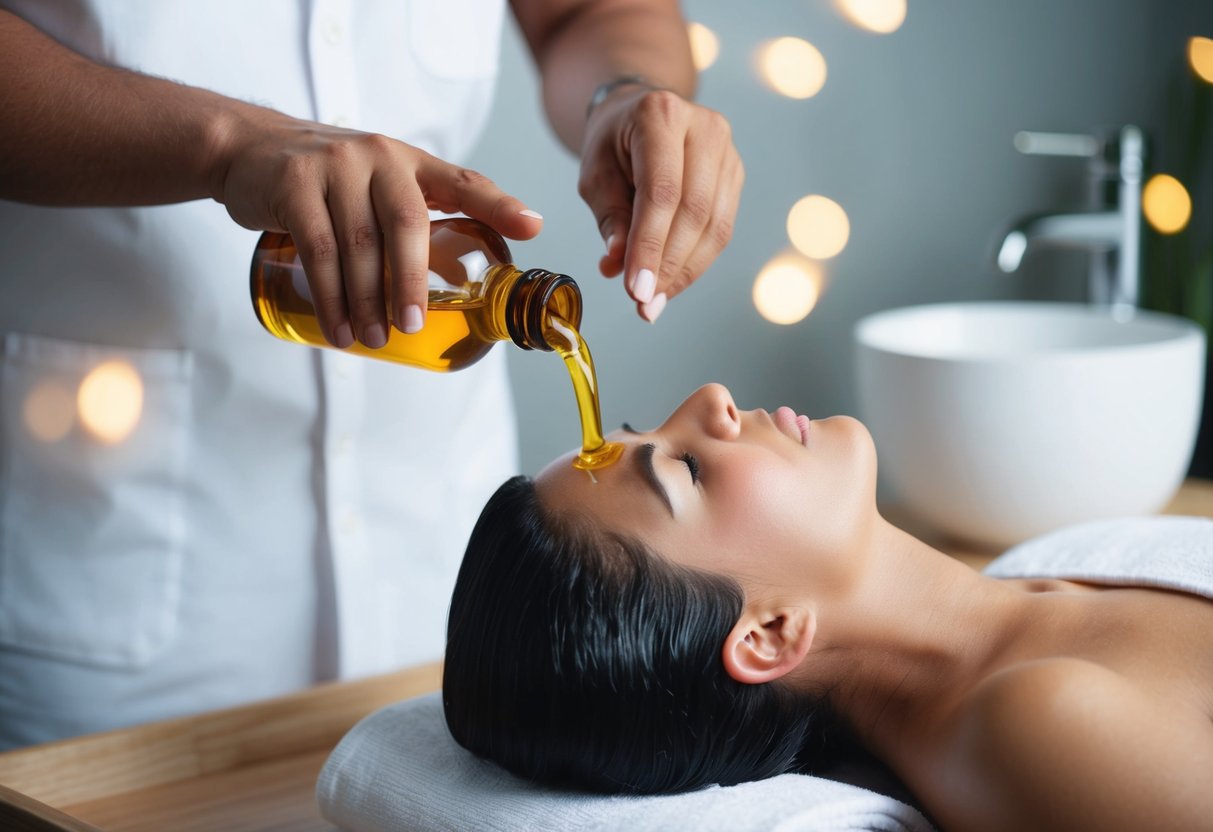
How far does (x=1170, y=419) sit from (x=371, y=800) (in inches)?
45.7

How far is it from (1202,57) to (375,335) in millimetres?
2180

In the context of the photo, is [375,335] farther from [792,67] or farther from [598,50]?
[792,67]

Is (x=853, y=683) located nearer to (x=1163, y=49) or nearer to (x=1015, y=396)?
(x=1015, y=396)

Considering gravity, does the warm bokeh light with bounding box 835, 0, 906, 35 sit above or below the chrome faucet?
above

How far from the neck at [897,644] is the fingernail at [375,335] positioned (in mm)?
457

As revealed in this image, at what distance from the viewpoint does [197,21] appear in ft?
3.81

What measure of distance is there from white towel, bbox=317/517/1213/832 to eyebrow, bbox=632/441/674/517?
25cm

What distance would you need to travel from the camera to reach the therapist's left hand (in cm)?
102

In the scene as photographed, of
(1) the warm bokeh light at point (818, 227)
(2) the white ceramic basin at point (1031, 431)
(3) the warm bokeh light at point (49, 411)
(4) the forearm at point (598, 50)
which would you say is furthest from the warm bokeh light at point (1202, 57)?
(3) the warm bokeh light at point (49, 411)

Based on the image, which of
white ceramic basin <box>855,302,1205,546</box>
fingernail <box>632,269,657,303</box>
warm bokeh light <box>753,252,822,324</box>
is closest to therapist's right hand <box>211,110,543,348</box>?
fingernail <box>632,269,657,303</box>

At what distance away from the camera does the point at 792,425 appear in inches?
44.3

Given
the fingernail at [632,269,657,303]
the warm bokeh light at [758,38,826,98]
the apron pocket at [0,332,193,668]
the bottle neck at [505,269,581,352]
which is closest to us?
the bottle neck at [505,269,581,352]

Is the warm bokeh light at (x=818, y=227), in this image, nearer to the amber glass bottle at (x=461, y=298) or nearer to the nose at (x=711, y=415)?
the nose at (x=711, y=415)

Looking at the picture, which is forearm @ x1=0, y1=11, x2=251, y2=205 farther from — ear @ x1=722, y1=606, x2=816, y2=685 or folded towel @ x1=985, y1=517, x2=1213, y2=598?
folded towel @ x1=985, y1=517, x2=1213, y2=598
